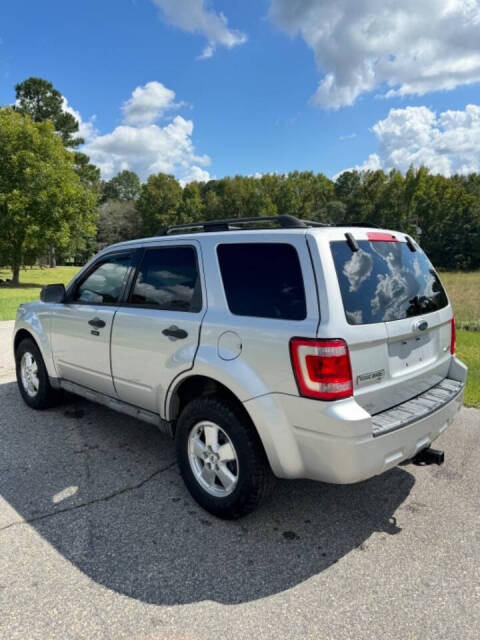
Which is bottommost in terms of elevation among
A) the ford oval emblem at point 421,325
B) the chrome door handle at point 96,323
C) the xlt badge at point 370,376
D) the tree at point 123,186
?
the xlt badge at point 370,376

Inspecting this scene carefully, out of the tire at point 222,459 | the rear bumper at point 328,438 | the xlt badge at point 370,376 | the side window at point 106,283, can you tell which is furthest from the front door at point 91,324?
the xlt badge at point 370,376

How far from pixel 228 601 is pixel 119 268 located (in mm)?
2684

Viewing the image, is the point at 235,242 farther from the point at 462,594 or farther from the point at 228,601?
the point at 462,594

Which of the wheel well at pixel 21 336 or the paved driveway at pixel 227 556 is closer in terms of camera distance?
the paved driveway at pixel 227 556

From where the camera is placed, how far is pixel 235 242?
2.91m

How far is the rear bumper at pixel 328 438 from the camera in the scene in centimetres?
231

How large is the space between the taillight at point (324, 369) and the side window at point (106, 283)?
1.99 metres

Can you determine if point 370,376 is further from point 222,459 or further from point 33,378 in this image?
point 33,378

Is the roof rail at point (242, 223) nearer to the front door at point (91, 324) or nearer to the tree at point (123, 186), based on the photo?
the front door at point (91, 324)

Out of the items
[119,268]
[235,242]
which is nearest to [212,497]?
[235,242]

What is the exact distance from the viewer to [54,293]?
4316mm

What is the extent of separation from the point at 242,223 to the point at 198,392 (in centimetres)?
134

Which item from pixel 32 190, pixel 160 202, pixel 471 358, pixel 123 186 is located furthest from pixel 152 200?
pixel 471 358

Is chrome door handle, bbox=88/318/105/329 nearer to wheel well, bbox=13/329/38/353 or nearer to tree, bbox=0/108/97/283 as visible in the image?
wheel well, bbox=13/329/38/353
